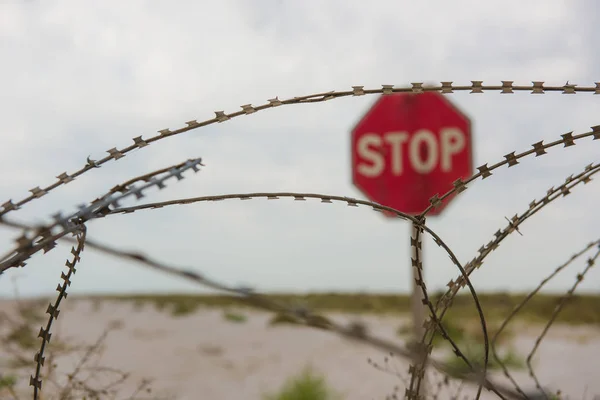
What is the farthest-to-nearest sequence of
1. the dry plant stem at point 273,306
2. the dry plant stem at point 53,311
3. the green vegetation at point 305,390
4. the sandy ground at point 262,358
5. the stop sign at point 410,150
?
the sandy ground at point 262,358 → the stop sign at point 410,150 → the green vegetation at point 305,390 → the dry plant stem at point 53,311 → the dry plant stem at point 273,306

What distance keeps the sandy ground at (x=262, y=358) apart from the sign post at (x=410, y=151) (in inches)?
51.1

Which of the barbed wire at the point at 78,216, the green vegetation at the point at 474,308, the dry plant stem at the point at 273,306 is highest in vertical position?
the green vegetation at the point at 474,308

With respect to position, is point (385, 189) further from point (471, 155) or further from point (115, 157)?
point (115, 157)

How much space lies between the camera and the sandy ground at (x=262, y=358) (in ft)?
21.0

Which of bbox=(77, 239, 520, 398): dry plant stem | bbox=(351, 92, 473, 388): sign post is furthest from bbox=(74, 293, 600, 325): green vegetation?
bbox=(77, 239, 520, 398): dry plant stem

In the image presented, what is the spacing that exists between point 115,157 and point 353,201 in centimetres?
50

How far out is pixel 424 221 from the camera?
4.66 feet

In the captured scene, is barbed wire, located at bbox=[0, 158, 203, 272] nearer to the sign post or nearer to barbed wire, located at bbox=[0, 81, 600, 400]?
barbed wire, located at bbox=[0, 81, 600, 400]

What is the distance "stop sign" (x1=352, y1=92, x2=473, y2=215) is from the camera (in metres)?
5.37

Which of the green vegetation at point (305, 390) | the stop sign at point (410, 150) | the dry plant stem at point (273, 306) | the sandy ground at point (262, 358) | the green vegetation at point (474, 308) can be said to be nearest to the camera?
the dry plant stem at point (273, 306)

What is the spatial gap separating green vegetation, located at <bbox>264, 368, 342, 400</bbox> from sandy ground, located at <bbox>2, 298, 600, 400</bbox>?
44 centimetres

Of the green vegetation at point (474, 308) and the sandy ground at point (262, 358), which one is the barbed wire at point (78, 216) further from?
the green vegetation at point (474, 308)

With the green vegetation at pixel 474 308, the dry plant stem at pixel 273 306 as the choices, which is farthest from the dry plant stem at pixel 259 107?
the green vegetation at pixel 474 308

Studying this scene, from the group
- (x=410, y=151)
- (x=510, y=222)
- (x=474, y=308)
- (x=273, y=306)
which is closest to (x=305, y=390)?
(x=410, y=151)
